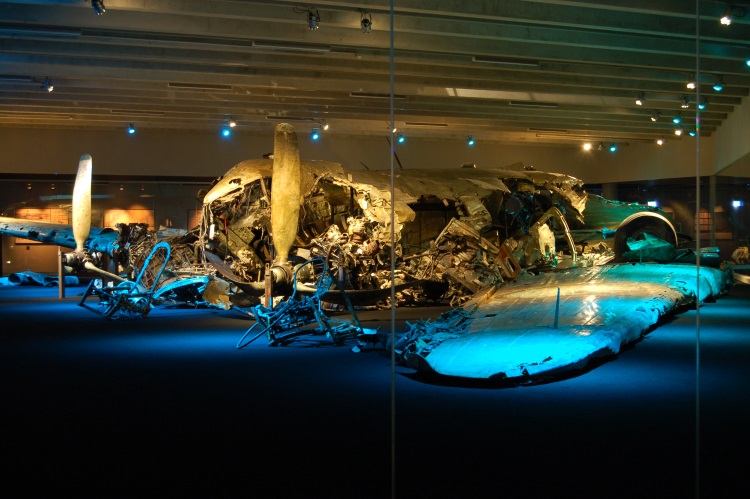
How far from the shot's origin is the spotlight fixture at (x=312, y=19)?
468 inches

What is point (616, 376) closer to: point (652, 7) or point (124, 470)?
point (124, 470)

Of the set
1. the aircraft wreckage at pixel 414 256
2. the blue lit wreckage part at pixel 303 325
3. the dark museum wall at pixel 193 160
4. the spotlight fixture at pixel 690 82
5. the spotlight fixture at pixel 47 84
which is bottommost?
the blue lit wreckage part at pixel 303 325

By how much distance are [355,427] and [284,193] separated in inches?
313

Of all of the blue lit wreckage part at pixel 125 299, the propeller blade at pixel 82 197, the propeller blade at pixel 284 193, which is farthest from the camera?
the propeller blade at pixel 82 197

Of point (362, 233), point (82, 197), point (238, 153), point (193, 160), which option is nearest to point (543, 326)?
point (362, 233)

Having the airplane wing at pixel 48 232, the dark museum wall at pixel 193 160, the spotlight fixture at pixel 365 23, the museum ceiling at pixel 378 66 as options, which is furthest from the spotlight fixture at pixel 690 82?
the airplane wing at pixel 48 232

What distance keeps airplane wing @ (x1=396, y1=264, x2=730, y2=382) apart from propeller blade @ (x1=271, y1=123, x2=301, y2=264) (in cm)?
358

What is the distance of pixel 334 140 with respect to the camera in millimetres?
17312

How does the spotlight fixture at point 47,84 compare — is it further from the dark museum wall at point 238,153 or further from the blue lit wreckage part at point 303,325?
the blue lit wreckage part at point 303,325

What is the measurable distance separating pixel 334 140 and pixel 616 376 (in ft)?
38.3

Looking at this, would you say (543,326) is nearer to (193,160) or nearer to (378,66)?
(378,66)

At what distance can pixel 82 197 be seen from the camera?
15.5 metres

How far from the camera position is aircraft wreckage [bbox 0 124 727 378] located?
8.12 m

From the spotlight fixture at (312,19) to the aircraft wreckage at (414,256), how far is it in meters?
1.79
